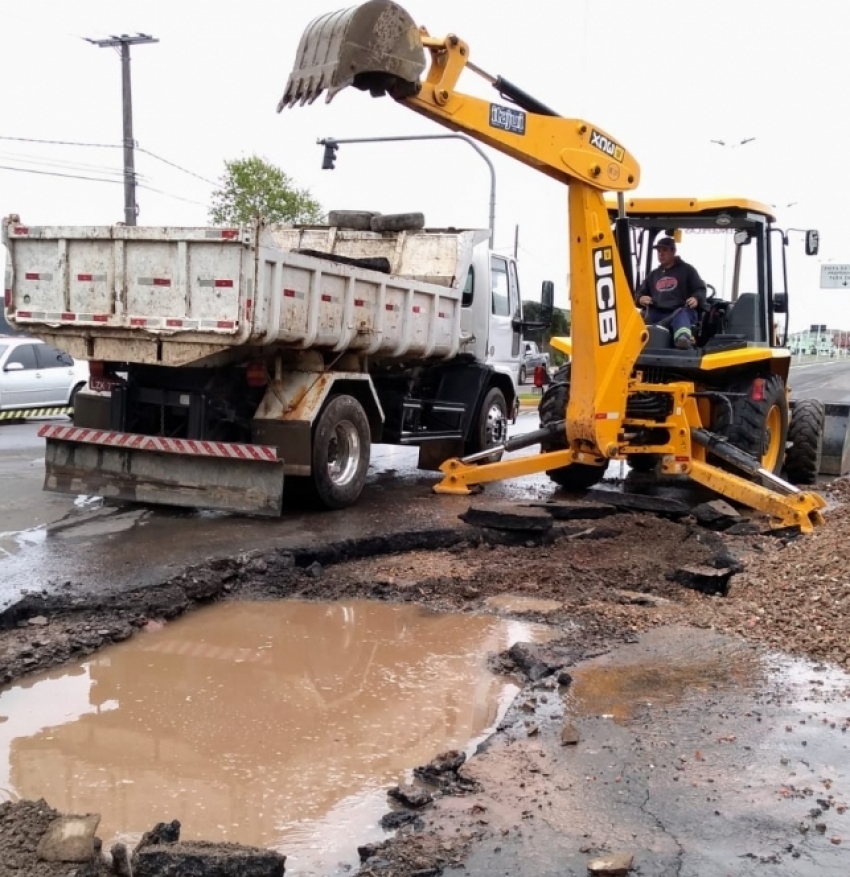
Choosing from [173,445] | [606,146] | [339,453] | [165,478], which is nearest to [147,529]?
[165,478]

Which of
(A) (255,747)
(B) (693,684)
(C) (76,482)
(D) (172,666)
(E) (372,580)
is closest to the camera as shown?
(A) (255,747)

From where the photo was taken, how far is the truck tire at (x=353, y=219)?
12.2 meters

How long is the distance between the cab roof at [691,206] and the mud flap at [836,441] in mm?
3545

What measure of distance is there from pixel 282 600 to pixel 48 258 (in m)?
4.22

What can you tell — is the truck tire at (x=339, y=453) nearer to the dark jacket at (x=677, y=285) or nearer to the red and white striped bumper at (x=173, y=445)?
the red and white striped bumper at (x=173, y=445)

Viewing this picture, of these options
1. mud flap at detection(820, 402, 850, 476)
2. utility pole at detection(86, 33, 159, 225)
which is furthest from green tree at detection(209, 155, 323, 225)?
mud flap at detection(820, 402, 850, 476)

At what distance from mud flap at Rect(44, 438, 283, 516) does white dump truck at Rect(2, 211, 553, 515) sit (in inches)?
0.5

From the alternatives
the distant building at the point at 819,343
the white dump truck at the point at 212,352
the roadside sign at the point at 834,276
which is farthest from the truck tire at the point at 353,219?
the distant building at the point at 819,343

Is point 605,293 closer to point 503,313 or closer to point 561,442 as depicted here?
point 561,442

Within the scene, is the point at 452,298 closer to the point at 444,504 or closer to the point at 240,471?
the point at 444,504

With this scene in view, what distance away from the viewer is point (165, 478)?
8930 millimetres

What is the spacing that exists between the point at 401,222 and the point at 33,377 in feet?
28.8

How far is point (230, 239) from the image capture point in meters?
8.08

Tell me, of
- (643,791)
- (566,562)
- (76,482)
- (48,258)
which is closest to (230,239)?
(48,258)
